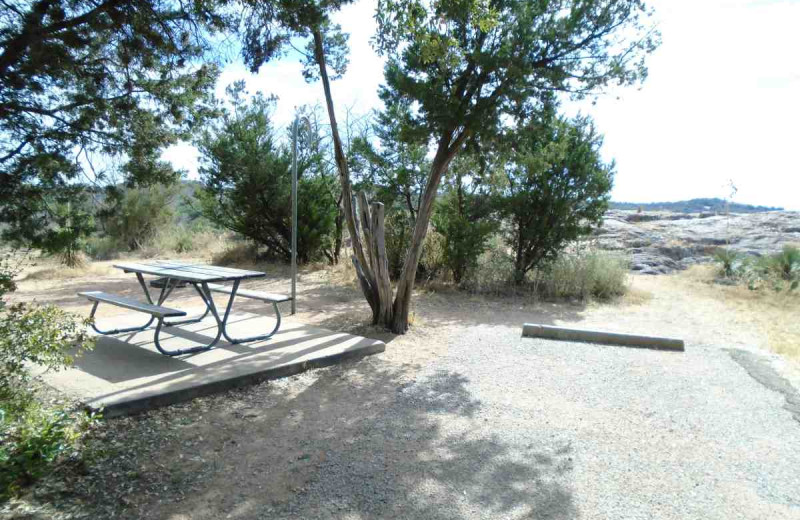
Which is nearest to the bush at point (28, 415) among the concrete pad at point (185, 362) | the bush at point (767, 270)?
the concrete pad at point (185, 362)

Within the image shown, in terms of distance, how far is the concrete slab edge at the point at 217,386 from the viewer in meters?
3.54

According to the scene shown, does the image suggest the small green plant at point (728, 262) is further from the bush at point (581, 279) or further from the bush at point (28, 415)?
the bush at point (28, 415)

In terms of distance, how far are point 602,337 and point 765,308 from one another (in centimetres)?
421

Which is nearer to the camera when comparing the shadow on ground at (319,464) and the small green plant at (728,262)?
the shadow on ground at (319,464)

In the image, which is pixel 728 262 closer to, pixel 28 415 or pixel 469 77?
pixel 469 77

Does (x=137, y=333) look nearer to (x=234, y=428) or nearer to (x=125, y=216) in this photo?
(x=234, y=428)

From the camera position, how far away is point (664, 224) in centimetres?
1769

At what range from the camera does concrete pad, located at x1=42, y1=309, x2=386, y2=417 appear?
Result: 12.5 feet

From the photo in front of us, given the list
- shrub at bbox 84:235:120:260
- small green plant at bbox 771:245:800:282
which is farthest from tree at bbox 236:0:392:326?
shrub at bbox 84:235:120:260

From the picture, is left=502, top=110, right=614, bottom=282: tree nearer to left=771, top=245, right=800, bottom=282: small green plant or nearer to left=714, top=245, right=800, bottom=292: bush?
left=714, top=245, right=800, bottom=292: bush

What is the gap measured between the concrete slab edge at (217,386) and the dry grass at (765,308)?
4777mm

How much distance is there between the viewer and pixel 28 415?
2.68 m

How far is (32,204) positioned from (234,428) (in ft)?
8.54

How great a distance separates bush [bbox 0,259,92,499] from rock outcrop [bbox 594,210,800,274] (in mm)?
12122
